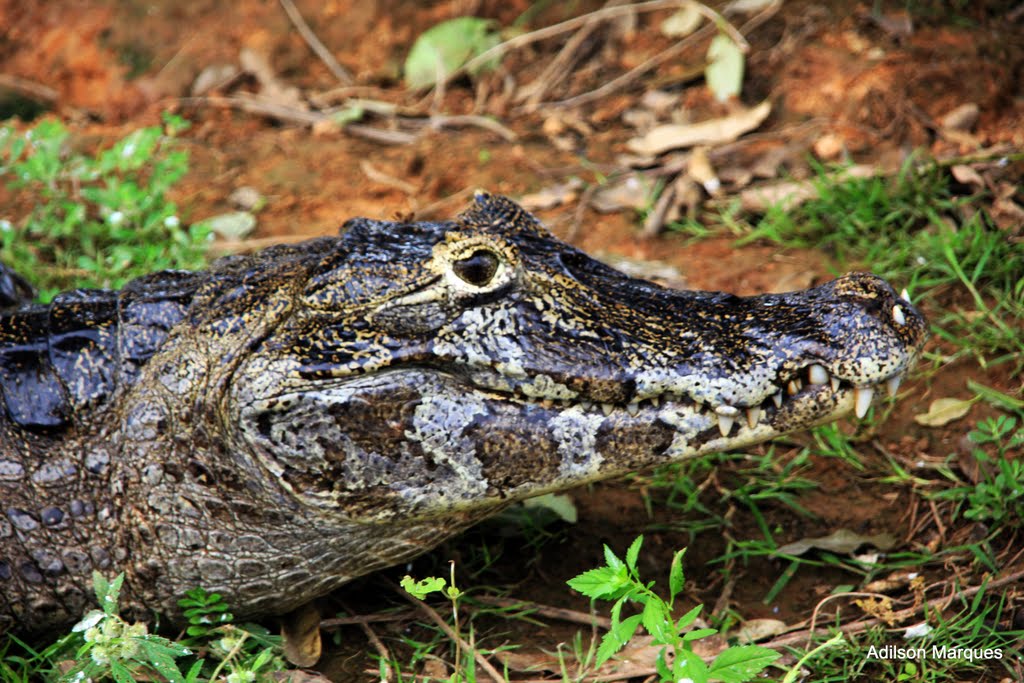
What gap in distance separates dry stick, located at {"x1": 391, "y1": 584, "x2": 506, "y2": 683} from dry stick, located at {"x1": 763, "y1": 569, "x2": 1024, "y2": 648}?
82 centimetres

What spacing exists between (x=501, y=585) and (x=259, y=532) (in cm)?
88

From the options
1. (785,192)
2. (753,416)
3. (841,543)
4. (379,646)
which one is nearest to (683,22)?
(785,192)

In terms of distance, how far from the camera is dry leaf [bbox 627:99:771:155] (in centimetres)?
573

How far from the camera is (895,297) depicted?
2.98 meters

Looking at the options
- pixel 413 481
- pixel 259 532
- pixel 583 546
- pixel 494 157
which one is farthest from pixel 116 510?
pixel 494 157

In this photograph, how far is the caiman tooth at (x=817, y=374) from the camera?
9.29ft

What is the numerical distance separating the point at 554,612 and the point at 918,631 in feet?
3.58

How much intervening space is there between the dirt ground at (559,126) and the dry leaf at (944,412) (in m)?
0.03

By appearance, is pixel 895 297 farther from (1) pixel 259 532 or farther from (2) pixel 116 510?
(2) pixel 116 510

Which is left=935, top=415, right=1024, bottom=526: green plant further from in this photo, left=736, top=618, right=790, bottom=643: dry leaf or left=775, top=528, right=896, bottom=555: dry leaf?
left=736, top=618, right=790, bottom=643: dry leaf

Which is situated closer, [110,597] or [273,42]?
[110,597]

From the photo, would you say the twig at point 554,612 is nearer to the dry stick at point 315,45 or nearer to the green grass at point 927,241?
the green grass at point 927,241

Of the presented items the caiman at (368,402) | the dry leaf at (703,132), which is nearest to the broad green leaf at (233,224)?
the dry leaf at (703,132)

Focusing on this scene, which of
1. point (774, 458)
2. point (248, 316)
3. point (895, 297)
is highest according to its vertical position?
point (248, 316)
